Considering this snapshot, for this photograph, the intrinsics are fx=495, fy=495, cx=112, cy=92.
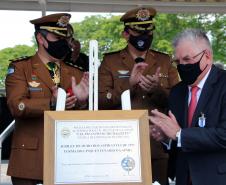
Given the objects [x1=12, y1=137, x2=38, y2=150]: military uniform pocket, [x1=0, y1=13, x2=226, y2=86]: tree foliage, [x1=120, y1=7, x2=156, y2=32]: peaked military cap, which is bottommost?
[x1=0, y1=13, x2=226, y2=86]: tree foliage

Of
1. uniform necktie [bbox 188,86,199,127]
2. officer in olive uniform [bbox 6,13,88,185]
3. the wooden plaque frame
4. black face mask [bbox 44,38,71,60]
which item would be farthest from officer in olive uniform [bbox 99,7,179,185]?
the wooden plaque frame

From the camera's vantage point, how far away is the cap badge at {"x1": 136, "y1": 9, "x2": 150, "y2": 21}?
13.7ft

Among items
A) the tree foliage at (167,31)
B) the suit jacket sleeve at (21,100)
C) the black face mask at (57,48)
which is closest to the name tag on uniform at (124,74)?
the black face mask at (57,48)

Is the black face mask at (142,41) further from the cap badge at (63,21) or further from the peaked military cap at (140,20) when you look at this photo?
the cap badge at (63,21)

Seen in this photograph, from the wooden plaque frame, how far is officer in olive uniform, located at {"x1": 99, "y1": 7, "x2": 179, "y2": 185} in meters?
0.93

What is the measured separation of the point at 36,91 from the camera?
3.75m

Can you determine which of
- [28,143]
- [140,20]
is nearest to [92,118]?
[28,143]

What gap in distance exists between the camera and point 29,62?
384cm

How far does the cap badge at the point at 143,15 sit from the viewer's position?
417 centimetres

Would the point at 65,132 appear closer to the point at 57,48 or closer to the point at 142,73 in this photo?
the point at 57,48

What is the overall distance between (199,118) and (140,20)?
1.28 meters

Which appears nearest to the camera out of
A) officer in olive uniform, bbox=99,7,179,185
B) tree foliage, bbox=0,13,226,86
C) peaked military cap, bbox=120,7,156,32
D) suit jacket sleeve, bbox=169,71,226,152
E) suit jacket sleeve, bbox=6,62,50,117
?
suit jacket sleeve, bbox=169,71,226,152

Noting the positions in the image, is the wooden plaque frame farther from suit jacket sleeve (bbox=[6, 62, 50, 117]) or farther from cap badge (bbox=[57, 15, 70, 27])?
cap badge (bbox=[57, 15, 70, 27])

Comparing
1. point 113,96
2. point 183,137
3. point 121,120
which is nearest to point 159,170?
point 113,96
